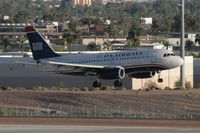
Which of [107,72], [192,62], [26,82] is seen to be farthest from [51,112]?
[192,62]

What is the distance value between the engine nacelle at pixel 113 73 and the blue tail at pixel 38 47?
763 cm

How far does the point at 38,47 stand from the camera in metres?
83.1

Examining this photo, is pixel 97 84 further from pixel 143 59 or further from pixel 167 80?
pixel 167 80

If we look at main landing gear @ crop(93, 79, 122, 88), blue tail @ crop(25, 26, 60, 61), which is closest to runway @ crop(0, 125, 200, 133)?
main landing gear @ crop(93, 79, 122, 88)

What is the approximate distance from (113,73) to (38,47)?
11202 mm

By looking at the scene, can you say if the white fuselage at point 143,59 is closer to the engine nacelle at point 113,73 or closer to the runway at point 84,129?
the engine nacelle at point 113,73

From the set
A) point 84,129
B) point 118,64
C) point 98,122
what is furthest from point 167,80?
point 84,129

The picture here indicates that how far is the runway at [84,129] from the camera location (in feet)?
144

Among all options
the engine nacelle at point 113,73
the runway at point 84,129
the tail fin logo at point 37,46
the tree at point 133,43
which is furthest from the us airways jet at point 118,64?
the tree at point 133,43

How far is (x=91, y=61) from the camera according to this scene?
7819 centimetres

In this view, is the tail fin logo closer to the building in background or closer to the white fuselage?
the white fuselage

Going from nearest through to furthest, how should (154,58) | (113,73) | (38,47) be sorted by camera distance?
(154,58) → (113,73) → (38,47)

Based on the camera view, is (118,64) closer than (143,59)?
No

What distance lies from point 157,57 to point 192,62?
70.4 feet
